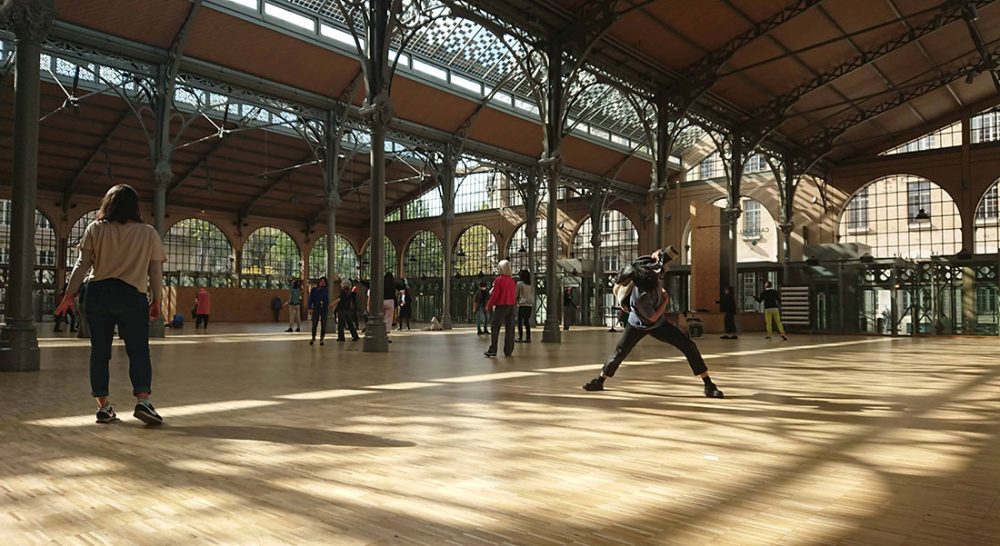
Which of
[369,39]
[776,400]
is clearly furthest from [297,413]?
[369,39]

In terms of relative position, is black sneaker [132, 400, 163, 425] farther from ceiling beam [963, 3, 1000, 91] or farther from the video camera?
A: ceiling beam [963, 3, 1000, 91]

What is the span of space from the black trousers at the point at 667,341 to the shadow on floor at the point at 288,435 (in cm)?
288

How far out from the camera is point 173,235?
111 ft

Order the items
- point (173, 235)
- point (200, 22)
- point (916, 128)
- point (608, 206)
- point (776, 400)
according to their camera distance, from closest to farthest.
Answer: point (776, 400) → point (200, 22) → point (916, 128) → point (608, 206) → point (173, 235)

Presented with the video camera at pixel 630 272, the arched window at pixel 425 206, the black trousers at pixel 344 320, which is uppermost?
the arched window at pixel 425 206

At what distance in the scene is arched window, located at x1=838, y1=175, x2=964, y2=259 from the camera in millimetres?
25484

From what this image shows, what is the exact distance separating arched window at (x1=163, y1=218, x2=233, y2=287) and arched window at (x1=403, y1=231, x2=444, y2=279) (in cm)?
1009

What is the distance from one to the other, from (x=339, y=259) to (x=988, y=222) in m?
32.7

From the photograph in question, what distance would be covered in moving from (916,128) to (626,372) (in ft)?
80.3

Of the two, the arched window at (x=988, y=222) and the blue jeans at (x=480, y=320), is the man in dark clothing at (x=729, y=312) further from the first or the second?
the arched window at (x=988, y=222)

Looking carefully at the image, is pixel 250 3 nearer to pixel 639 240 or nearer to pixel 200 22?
pixel 200 22

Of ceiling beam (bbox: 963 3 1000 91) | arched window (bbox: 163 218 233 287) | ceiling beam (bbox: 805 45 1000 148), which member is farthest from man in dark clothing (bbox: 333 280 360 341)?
arched window (bbox: 163 218 233 287)

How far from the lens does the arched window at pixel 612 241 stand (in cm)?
3231

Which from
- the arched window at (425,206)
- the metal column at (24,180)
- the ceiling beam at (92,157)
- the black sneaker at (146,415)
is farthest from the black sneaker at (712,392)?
the arched window at (425,206)
